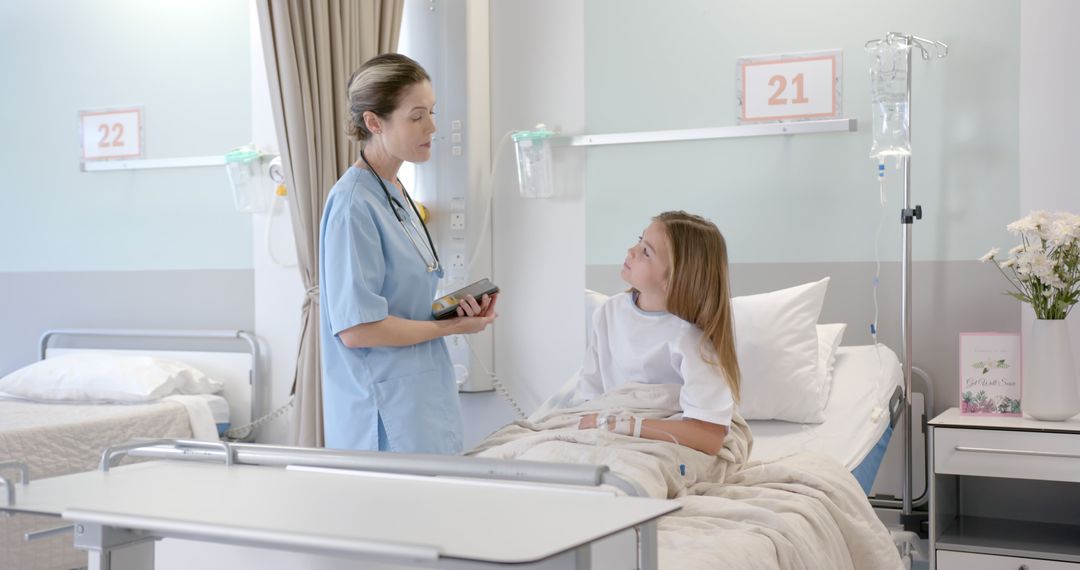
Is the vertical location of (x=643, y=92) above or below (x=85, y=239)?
above

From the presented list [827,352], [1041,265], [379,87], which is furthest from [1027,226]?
[379,87]

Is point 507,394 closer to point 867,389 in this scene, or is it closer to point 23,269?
point 867,389

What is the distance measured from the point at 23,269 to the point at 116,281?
2.03 ft

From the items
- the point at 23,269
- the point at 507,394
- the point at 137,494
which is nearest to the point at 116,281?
the point at 23,269

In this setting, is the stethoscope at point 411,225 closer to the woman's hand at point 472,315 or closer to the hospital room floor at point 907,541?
the woman's hand at point 472,315

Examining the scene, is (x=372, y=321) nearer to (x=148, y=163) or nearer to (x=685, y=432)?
(x=685, y=432)

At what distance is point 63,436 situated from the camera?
365 centimetres

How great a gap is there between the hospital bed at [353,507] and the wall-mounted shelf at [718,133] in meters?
2.50

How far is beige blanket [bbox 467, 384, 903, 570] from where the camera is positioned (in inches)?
71.9

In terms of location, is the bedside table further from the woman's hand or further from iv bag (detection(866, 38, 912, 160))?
the woman's hand

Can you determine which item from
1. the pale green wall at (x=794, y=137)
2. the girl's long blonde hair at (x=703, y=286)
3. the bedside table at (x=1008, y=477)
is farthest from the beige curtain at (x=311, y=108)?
the bedside table at (x=1008, y=477)

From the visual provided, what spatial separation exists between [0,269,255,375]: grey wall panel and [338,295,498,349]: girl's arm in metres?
2.44

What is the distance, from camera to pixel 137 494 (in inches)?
52.9

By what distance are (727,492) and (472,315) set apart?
0.72 meters
